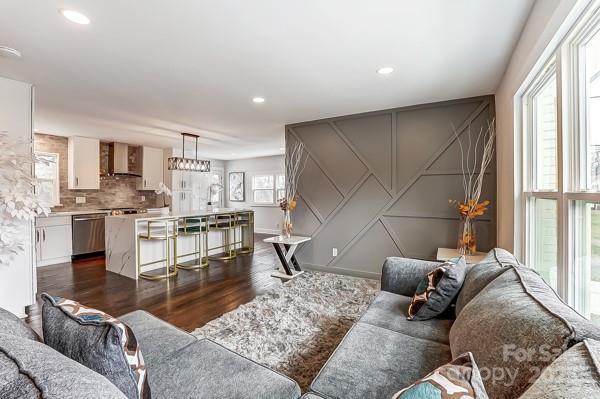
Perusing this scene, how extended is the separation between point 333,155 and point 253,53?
232cm

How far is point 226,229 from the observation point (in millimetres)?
5543

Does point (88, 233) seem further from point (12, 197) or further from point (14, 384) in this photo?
point (14, 384)

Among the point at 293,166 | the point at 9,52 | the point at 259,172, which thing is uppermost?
the point at 9,52

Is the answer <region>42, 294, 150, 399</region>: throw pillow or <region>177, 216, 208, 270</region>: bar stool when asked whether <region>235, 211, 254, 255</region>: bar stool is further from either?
<region>42, 294, 150, 399</region>: throw pillow

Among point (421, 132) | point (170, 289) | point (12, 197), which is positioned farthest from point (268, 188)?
point (12, 197)

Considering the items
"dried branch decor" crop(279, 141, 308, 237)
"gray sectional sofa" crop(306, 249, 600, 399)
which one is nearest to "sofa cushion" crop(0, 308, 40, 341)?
"gray sectional sofa" crop(306, 249, 600, 399)

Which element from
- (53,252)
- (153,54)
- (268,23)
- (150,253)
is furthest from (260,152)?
(268,23)

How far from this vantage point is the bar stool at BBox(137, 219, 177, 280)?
423 centimetres

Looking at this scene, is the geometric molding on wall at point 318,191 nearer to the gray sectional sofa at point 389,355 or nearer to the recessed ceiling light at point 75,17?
the gray sectional sofa at point 389,355

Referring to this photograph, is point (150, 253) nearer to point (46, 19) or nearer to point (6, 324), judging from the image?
point (46, 19)

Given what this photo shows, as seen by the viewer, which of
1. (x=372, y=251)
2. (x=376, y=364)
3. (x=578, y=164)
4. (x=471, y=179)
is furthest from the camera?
(x=372, y=251)

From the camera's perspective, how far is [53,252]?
500 centimetres

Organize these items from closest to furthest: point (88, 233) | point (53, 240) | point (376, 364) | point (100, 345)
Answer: point (100, 345), point (376, 364), point (53, 240), point (88, 233)

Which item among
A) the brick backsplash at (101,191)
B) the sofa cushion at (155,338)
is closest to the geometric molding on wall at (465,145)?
the sofa cushion at (155,338)
